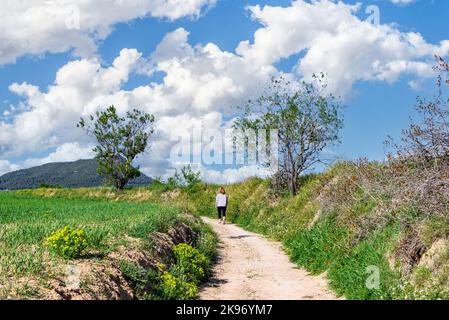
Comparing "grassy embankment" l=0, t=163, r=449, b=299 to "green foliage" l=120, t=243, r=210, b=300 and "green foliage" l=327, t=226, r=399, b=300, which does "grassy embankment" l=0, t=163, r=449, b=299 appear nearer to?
"green foliage" l=327, t=226, r=399, b=300

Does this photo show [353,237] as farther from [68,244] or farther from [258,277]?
[68,244]

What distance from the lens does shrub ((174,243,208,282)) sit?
1407 centimetres

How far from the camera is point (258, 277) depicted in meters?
15.2

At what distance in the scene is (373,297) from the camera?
37.1 ft

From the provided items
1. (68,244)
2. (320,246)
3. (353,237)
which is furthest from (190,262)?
(353,237)

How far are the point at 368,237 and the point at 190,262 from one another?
5471mm

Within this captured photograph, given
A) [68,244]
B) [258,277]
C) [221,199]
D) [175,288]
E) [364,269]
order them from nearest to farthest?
[68,244], [175,288], [364,269], [258,277], [221,199]

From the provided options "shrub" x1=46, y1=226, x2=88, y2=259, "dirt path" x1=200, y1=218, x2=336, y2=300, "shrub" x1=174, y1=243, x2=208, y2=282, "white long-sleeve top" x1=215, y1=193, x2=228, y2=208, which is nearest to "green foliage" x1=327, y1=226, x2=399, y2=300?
"dirt path" x1=200, y1=218, x2=336, y2=300

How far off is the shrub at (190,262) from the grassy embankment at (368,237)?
369cm

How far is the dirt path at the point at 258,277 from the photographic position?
42.7 feet

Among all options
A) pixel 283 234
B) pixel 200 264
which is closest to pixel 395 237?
pixel 200 264

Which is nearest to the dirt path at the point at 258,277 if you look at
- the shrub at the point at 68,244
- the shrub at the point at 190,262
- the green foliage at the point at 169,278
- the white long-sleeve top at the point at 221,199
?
the shrub at the point at 190,262

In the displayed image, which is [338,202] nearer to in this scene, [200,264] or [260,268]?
[260,268]
